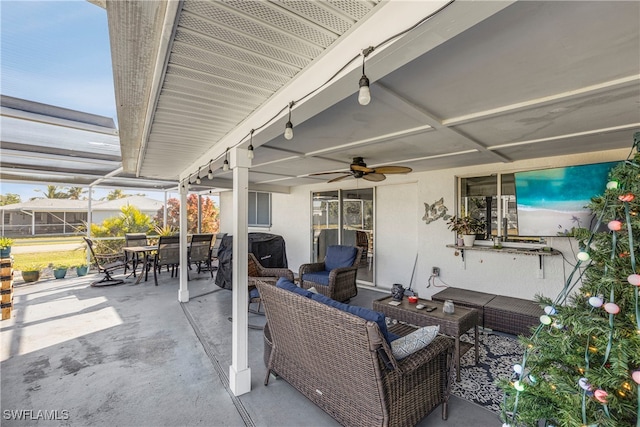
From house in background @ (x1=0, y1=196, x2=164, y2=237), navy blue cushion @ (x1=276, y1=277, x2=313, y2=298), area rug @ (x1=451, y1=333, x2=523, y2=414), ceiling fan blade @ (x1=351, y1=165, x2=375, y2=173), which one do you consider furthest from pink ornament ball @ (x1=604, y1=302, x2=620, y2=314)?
house in background @ (x1=0, y1=196, x2=164, y2=237)

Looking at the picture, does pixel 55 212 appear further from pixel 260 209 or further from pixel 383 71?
pixel 383 71

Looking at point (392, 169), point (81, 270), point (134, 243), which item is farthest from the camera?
point (134, 243)

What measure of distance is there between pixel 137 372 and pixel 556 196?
5.42 meters

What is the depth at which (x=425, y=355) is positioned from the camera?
2.00 m

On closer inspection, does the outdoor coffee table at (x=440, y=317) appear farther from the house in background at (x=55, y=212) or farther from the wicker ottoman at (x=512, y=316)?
the house in background at (x=55, y=212)

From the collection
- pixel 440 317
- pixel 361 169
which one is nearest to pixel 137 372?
pixel 440 317

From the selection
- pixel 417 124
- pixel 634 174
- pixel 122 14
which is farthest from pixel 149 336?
pixel 634 174

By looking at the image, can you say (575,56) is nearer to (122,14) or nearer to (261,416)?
(122,14)

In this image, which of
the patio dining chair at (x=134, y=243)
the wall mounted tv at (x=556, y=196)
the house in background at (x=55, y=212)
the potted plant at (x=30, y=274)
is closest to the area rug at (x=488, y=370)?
the wall mounted tv at (x=556, y=196)

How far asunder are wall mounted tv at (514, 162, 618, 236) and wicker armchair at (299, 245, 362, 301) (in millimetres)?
2631

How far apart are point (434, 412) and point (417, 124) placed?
246cm

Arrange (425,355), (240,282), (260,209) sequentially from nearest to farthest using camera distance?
(425,355) → (240,282) → (260,209)

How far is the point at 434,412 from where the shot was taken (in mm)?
2279

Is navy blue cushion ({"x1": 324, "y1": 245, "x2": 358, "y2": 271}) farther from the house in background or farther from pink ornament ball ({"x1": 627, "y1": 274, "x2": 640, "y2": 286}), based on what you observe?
the house in background
